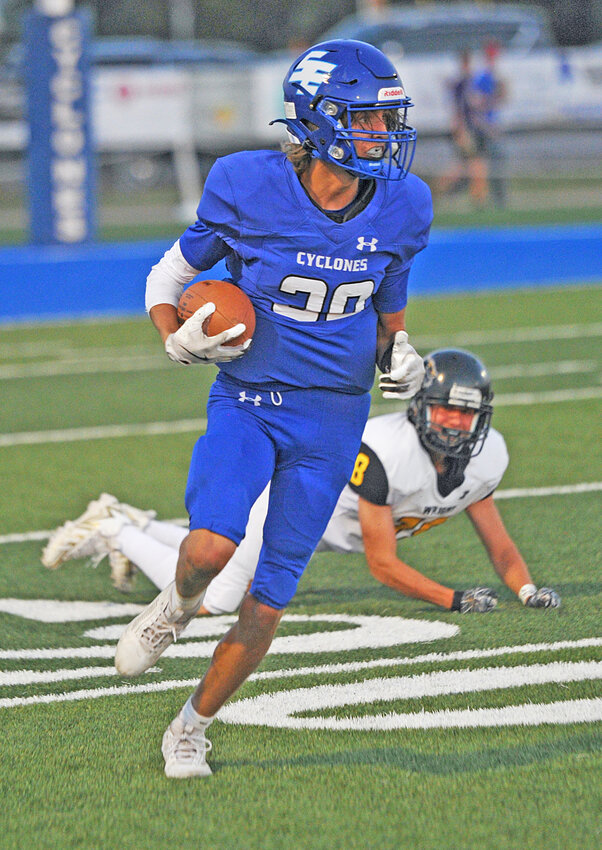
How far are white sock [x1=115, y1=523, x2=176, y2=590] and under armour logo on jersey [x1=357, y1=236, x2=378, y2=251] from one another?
180 centimetres

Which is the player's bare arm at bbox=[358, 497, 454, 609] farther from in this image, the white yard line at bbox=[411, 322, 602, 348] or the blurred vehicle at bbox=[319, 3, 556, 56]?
the blurred vehicle at bbox=[319, 3, 556, 56]

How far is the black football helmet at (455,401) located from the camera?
15.6 ft

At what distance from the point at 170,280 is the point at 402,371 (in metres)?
0.72

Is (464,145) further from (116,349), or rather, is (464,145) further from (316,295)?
(316,295)

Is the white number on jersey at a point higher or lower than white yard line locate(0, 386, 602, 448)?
higher

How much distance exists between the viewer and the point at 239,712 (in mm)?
3896

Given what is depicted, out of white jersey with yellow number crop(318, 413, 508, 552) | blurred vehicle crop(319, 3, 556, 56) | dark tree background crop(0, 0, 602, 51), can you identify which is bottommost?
dark tree background crop(0, 0, 602, 51)

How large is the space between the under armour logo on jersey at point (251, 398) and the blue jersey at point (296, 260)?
3 centimetres

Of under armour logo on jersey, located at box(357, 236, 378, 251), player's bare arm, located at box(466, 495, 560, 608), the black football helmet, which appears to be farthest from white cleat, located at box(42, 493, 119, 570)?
under armour logo on jersey, located at box(357, 236, 378, 251)

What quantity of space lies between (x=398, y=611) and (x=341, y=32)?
57.0 feet

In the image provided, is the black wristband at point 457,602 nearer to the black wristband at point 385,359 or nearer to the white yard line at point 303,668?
the white yard line at point 303,668

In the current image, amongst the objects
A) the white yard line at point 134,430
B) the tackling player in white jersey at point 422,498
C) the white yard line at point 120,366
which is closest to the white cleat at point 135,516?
the tackling player in white jersey at point 422,498

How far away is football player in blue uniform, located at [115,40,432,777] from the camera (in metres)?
3.50

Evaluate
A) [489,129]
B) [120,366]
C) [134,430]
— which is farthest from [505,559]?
[489,129]
